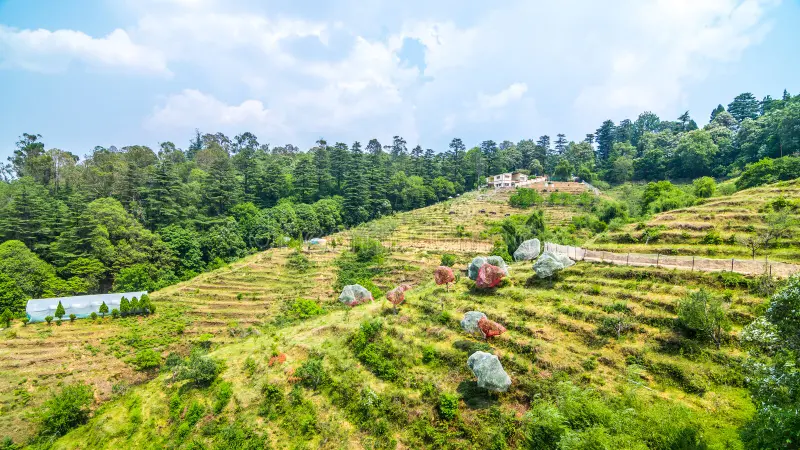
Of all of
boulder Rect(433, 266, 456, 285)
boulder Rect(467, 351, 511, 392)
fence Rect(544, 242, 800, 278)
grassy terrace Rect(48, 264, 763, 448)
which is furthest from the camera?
boulder Rect(433, 266, 456, 285)

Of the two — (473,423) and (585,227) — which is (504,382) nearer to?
(473,423)

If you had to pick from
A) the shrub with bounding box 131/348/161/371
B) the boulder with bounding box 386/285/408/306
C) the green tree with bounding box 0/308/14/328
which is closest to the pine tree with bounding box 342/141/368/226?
the shrub with bounding box 131/348/161/371

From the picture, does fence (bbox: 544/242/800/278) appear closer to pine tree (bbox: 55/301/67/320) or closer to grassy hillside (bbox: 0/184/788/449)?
grassy hillside (bbox: 0/184/788/449)

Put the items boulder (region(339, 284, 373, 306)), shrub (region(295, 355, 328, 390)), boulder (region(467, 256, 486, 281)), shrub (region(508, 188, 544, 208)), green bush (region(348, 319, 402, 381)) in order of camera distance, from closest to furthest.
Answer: green bush (region(348, 319, 402, 381)) < shrub (region(295, 355, 328, 390)) < boulder (region(467, 256, 486, 281)) < boulder (region(339, 284, 373, 306)) < shrub (region(508, 188, 544, 208))

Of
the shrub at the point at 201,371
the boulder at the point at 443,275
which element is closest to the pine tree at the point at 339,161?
the boulder at the point at 443,275

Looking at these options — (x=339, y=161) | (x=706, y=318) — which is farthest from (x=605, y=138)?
(x=706, y=318)

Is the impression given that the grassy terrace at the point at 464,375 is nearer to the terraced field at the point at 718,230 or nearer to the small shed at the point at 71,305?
the terraced field at the point at 718,230
